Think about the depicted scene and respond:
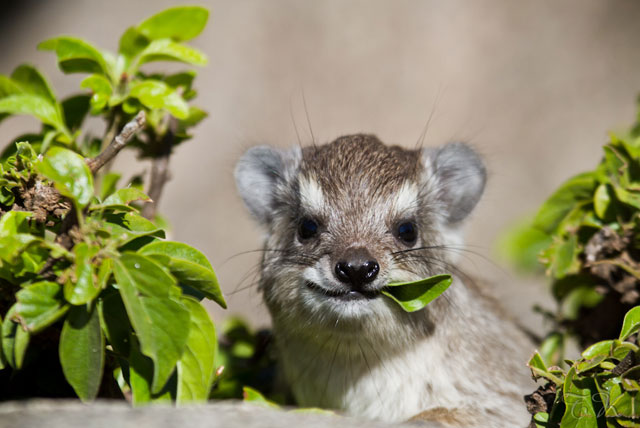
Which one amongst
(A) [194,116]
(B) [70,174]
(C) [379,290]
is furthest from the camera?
(A) [194,116]

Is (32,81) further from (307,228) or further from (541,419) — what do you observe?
(541,419)

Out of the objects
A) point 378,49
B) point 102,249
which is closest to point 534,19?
point 378,49

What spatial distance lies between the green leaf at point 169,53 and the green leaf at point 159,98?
0.73 feet

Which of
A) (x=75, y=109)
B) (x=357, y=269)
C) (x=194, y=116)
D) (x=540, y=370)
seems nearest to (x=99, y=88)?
(x=75, y=109)

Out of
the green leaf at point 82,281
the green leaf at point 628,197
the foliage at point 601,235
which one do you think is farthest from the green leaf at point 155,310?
the green leaf at point 628,197

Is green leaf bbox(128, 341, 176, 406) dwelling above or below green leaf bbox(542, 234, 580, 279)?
below

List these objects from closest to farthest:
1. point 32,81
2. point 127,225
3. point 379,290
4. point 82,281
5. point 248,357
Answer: point 82,281, point 127,225, point 379,290, point 32,81, point 248,357

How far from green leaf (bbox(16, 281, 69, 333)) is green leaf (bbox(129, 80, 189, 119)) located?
4.86 ft

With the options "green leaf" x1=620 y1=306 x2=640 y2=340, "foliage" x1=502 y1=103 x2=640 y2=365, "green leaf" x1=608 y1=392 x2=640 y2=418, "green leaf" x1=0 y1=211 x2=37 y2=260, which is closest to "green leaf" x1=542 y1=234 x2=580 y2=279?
"foliage" x1=502 y1=103 x2=640 y2=365

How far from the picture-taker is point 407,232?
191 inches

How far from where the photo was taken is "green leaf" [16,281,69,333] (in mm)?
3088

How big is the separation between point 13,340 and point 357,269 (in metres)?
1.83

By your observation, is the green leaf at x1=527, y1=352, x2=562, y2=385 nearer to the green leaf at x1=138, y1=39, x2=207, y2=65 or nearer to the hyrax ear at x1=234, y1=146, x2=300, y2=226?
the hyrax ear at x1=234, y1=146, x2=300, y2=226

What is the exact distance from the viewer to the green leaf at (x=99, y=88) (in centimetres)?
432
